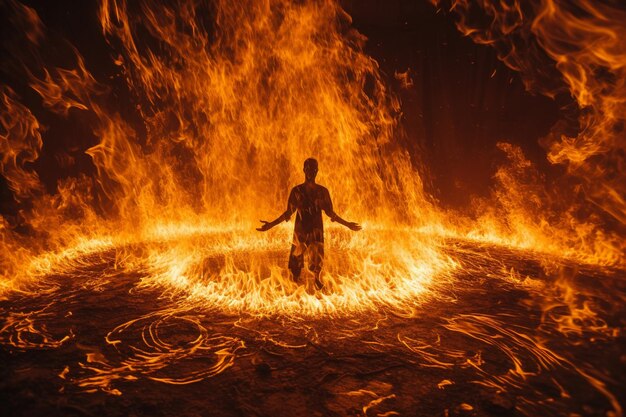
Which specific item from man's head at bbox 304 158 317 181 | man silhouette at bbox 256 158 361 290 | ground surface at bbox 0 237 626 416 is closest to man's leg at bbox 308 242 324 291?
man silhouette at bbox 256 158 361 290

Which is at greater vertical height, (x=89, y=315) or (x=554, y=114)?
(x=554, y=114)

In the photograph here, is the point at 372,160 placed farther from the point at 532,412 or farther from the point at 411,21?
the point at 532,412

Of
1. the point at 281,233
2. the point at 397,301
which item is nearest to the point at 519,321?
the point at 397,301

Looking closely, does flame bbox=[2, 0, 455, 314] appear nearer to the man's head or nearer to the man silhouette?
the man silhouette

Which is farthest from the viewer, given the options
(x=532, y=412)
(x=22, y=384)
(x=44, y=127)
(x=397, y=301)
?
(x=44, y=127)

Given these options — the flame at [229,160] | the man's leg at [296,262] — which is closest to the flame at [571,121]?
the flame at [229,160]

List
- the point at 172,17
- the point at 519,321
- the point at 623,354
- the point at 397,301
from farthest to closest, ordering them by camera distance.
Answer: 1. the point at 172,17
2. the point at 397,301
3. the point at 519,321
4. the point at 623,354

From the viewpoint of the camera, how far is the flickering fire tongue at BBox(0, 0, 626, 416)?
13.8 ft

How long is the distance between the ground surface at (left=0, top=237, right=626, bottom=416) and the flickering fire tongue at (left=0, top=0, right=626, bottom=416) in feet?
0.12

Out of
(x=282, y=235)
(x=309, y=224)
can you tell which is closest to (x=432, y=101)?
(x=282, y=235)

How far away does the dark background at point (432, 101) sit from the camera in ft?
Answer: 47.6

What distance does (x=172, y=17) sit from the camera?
1291 cm

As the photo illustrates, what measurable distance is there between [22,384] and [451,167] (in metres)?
18.6

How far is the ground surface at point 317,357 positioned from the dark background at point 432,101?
34.4 feet
